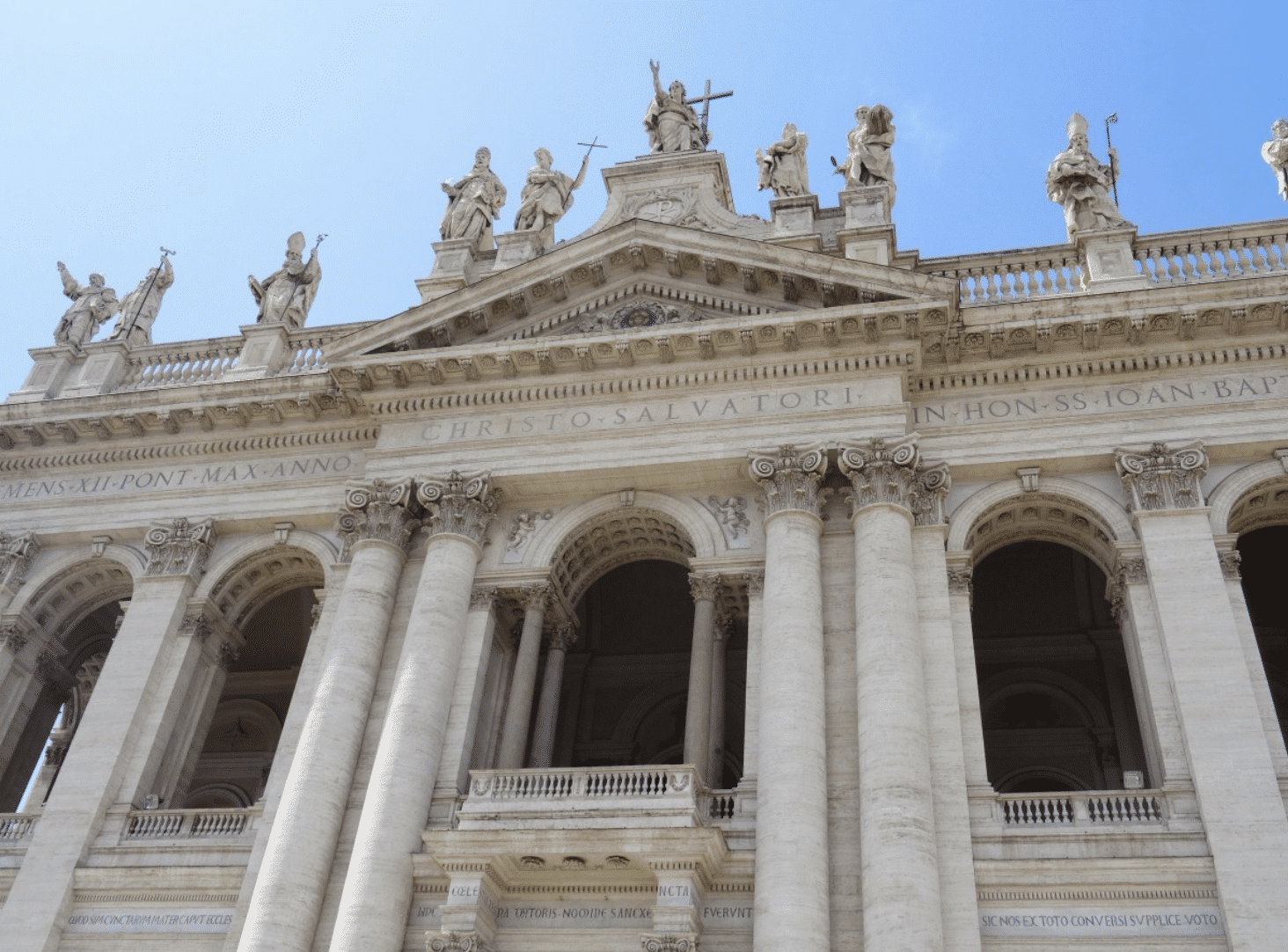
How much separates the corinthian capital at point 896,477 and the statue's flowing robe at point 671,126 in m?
9.26

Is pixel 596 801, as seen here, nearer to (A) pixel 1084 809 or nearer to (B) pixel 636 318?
(A) pixel 1084 809

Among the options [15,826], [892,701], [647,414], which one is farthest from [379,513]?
[892,701]

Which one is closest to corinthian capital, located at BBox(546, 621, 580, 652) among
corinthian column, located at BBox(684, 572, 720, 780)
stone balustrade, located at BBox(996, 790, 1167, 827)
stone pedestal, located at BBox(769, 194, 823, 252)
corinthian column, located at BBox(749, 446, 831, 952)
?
corinthian column, located at BBox(684, 572, 720, 780)

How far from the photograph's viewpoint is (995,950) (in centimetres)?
1460

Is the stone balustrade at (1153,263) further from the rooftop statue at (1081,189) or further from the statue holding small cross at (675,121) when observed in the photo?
the statue holding small cross at (675,121)

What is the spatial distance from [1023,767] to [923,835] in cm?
859

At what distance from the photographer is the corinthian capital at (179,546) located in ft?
69.8

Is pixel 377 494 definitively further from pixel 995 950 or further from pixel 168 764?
pixel 995 950

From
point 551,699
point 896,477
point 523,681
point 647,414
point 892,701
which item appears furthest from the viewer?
point 647,414

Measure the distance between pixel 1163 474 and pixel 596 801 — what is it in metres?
9.41

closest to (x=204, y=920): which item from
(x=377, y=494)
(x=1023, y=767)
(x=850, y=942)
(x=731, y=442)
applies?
(x=377, y=494)

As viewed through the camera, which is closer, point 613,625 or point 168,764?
point 168,764

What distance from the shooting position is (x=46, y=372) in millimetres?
25062

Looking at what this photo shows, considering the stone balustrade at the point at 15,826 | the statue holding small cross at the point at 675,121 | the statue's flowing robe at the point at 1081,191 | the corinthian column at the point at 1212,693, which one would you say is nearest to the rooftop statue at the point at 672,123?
the statue holding small cross at the point at 675,121
